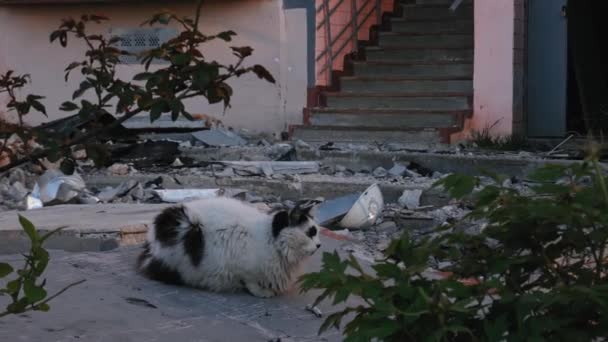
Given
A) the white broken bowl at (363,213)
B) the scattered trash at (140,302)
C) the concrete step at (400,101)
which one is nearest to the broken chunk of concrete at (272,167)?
the white broken bowl at (363,213)

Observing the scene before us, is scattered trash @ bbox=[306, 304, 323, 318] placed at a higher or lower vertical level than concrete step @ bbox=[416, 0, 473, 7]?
lower

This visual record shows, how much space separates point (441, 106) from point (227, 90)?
32.0ft

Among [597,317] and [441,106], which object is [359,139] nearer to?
[441,106]

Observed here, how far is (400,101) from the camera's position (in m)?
12.8

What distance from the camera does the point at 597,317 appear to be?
2436mm

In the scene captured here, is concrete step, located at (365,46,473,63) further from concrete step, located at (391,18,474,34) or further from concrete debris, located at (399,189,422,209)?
concrete debris, located at (399,189,422,209)

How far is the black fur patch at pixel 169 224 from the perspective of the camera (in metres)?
5.35

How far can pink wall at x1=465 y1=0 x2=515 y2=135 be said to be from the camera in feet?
37.7

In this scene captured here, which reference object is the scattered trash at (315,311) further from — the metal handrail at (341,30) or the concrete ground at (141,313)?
the metal handrail at (341,30)

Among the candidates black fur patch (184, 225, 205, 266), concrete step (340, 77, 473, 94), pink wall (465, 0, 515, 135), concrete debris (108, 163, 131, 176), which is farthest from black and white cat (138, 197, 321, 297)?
concrete step (340, 77, 473, 94)

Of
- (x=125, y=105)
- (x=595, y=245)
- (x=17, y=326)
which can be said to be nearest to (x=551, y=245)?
(x=595, y=245)

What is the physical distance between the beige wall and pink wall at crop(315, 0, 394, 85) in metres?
0.32

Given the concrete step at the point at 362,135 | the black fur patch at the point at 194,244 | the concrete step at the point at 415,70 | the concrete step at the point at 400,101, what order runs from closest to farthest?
the black fur patch at the point at 194,244 → the concrete step at the point at 362,135 → the concrete step at the point at 400,101 → the concrete step at the point at 415,70

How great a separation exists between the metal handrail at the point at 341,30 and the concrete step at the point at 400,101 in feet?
1.48
